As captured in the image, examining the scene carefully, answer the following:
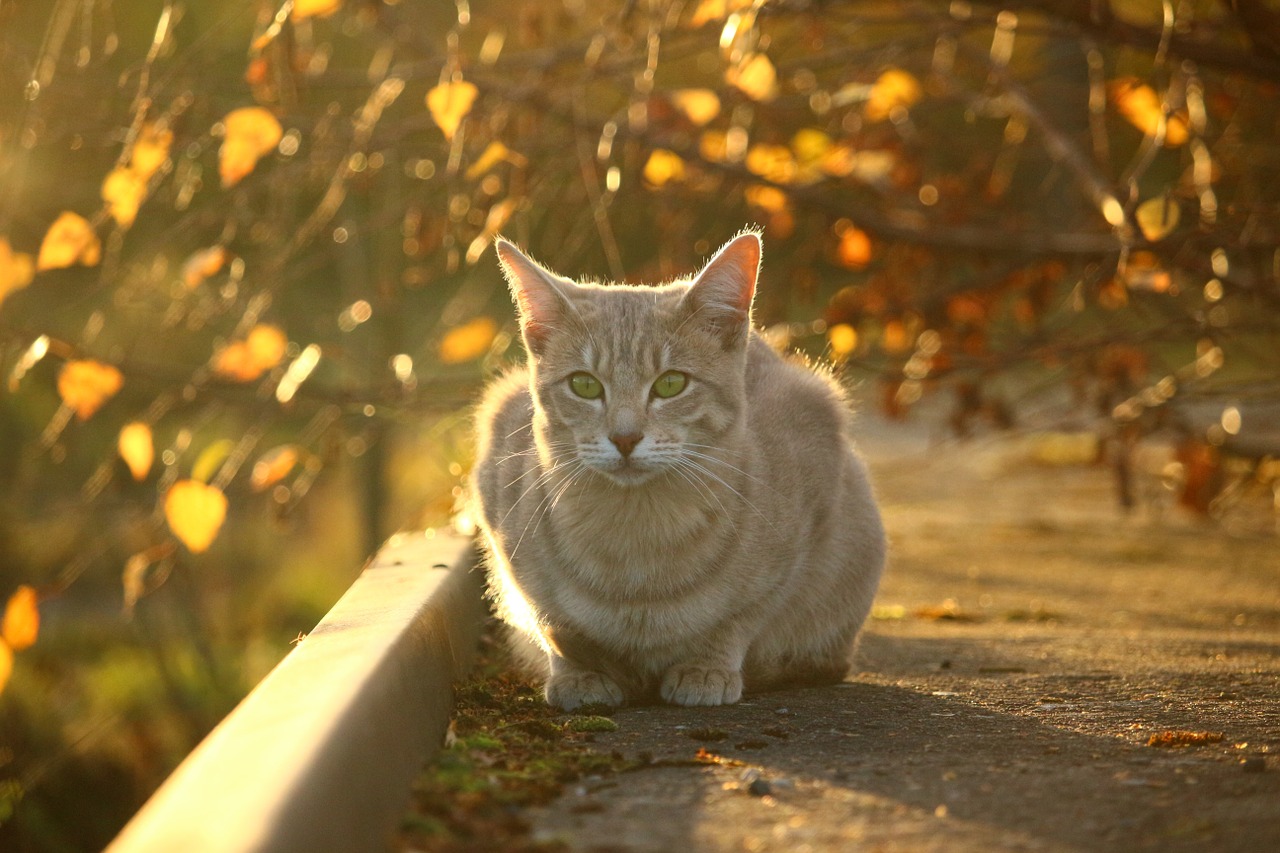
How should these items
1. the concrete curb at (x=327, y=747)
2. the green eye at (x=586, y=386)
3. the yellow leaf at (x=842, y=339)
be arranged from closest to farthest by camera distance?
the concrete curb at (x=327, y=747) < the green eye at (x=586, y=386) < the yellow leaf at (x=842, y=339)

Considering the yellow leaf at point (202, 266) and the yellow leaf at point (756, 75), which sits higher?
the yellow leaf at point (756, 75)

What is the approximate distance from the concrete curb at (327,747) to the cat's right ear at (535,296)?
0.74 meters

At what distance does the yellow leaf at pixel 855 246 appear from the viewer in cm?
541

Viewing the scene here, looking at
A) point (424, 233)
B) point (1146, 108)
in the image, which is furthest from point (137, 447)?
point (1146, 108)

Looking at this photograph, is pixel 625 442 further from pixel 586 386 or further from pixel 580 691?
pixel 580 691

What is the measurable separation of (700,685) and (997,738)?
0.71 m

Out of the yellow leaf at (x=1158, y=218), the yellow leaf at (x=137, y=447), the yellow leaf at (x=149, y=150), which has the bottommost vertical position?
the yellow leaf at (x=137, y=447)

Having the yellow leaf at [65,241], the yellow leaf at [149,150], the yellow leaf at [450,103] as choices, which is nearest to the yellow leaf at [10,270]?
the yellow leaf at [65,241]

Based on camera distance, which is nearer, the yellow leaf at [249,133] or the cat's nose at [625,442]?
the cat's nose at [625,442]

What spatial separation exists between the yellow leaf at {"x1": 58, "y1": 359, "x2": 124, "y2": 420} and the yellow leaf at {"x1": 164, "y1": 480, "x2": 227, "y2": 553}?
1.14ft

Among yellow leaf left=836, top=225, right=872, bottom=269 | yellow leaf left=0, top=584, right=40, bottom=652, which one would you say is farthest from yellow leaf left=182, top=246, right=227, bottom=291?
yellow leaf left=836, top=225, right=872, bottom=269

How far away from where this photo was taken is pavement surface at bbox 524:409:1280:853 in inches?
79.0

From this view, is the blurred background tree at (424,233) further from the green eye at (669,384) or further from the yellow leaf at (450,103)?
the green eye at (669,384)

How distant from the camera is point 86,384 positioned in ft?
12.3
